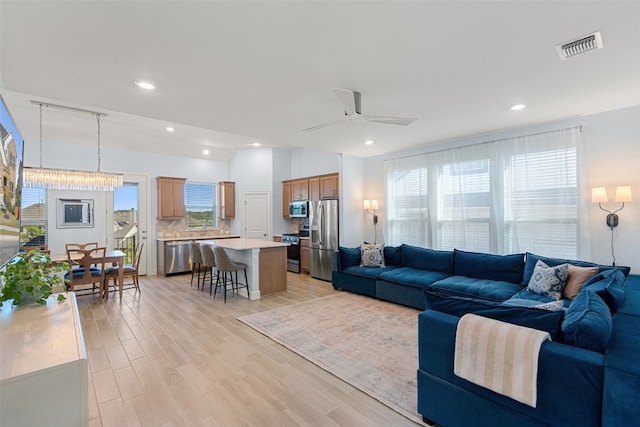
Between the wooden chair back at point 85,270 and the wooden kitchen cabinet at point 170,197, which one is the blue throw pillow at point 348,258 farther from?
the wooden kitchen cabinet at point 170,197

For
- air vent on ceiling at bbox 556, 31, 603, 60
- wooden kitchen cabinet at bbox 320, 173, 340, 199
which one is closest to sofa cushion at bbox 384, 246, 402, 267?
wooden kitchen cabinet at bbox 320, 173, 340, 199

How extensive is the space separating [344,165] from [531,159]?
3.20 m

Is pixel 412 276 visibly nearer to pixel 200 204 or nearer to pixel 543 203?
pixel 543 203

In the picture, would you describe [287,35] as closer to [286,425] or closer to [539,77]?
[539,77]

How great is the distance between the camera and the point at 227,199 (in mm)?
7938

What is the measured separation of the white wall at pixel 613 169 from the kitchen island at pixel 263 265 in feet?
14.8

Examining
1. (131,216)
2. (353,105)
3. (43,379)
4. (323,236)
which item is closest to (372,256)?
(323,236)

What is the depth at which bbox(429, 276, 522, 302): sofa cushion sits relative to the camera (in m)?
3.61

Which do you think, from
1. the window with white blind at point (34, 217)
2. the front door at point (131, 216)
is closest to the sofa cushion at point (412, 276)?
the front door at point (131, 216)

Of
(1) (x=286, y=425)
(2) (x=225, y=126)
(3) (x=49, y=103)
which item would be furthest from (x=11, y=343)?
(3) (x=49, y=103)

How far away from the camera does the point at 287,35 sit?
204 centimetres

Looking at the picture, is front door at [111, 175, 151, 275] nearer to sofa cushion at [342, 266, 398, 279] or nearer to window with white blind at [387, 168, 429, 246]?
sofa cushion at [342, 266, 398, 279]

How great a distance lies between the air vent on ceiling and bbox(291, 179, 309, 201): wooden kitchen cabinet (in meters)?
5.41

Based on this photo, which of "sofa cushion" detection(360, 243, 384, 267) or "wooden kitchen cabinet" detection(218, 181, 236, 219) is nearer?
"sofa cushion" detection(360, 243, 384, 267)
